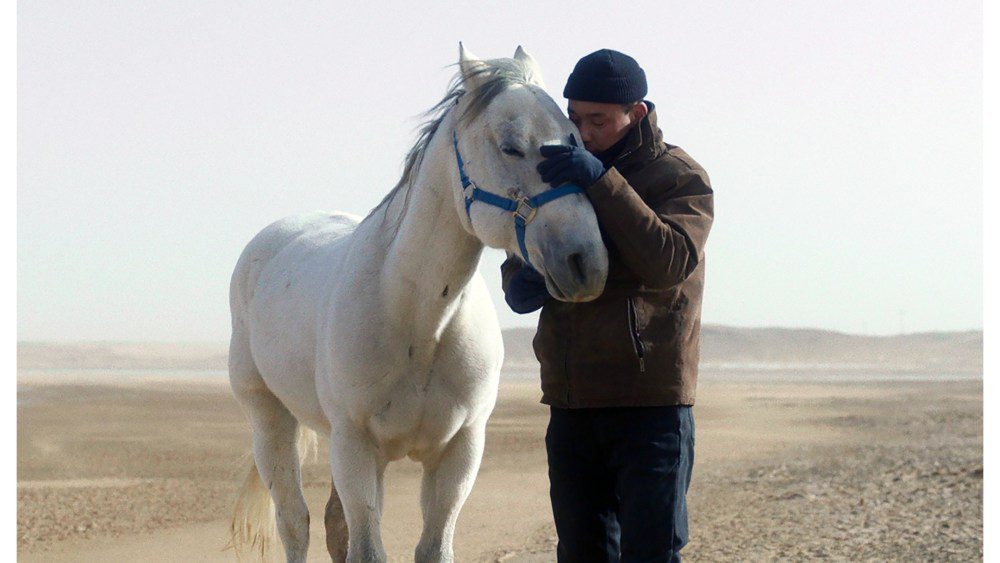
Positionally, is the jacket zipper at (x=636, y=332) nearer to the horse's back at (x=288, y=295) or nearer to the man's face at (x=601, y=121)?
the man's face at (x=601, y=121)

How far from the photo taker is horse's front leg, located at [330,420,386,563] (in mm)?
3908

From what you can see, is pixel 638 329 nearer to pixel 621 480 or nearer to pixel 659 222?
pixel 659 222

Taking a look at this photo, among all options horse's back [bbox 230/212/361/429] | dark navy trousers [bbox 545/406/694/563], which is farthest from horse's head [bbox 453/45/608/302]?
horse's back [bbox 230/212/361/429]

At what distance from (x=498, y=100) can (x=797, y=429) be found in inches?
526

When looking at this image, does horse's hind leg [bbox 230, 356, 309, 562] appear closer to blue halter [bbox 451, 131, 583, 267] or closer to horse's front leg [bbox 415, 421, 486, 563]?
horse's front leg [bbox 415, 421, 486, 563]

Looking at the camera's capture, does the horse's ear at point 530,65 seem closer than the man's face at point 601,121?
No

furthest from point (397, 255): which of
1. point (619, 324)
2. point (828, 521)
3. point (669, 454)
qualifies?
point (828, 521)

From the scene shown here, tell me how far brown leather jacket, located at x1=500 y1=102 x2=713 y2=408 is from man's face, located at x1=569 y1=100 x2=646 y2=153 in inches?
1.4

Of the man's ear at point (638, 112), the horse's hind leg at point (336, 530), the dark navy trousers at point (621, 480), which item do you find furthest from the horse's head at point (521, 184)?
the horse's hind leg at point (336, 530)

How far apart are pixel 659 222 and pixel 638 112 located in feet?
1.44

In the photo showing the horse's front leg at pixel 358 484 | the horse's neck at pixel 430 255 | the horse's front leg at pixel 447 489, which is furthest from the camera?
the horse's front leg at pixel 447 489

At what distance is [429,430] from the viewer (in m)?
3.87

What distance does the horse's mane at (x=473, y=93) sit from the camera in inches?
131

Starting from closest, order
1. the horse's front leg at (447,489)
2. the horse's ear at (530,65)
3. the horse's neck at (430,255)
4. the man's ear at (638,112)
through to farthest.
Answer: the man's ear at (638,112) < the horse's ear at (530,65) < the horse's neck at (430,255) < the horse's front leg at (447,489)
